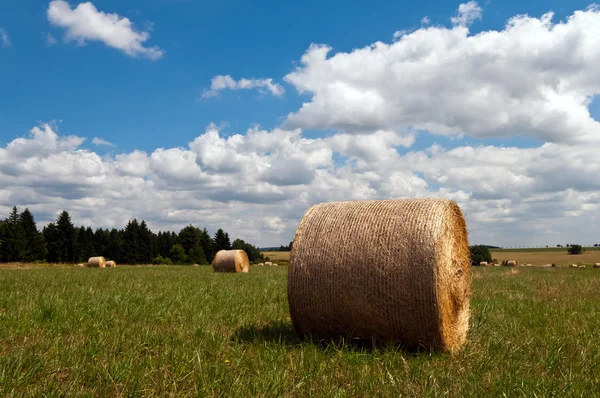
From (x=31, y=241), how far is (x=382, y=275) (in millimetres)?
82203

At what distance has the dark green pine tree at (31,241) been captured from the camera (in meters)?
74.0

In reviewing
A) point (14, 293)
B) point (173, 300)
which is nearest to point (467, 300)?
point (173, 300)

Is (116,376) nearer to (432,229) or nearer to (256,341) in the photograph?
(256,341)

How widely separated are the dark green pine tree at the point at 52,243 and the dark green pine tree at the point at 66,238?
433 millimetres

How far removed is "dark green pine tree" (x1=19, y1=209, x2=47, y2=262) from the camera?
74.0 metres

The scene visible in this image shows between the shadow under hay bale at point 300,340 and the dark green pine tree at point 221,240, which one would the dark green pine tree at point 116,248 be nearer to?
the dark green pine tree at point 221,240

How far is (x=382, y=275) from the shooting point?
6465 millimetres

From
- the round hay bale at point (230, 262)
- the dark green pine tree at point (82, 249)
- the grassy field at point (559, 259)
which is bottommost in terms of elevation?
the grassy field at point (559, 259)

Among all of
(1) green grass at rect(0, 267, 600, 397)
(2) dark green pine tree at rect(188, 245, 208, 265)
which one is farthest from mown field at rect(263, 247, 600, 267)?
(1) green grass at rect(0, 267, 600, 397)

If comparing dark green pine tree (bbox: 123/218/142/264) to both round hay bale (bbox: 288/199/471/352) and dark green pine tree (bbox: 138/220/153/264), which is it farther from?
round hay bale (bbox: 288/199/471/352)

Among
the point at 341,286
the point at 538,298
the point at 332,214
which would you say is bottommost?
the point at 538,298

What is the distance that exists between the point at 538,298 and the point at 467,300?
606 cm

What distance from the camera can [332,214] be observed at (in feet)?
24.3

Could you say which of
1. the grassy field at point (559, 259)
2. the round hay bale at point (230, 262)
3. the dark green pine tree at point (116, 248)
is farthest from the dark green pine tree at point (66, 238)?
the grassy field at point (559, 259)
